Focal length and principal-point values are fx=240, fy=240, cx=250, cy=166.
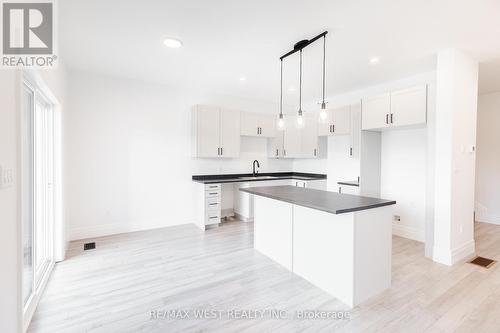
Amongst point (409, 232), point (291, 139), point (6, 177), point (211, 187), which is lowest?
point (409, 232)

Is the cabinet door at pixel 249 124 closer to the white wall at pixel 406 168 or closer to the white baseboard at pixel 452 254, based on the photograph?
the white wall at pixel 406 168

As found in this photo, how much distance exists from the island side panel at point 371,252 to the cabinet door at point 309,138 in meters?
3.06

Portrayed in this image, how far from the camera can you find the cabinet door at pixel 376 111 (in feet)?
12.9

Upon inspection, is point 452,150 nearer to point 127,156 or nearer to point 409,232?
point 409,232

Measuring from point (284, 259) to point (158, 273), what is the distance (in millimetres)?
1521

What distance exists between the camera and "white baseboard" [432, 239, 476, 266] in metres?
3.08

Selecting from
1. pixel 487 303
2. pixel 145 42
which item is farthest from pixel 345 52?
pixel 487 303

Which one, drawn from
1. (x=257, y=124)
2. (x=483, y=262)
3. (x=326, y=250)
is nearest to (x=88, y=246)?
(x=326, y=250)

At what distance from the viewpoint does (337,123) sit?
4.89 m

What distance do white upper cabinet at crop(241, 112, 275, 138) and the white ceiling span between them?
1.29m

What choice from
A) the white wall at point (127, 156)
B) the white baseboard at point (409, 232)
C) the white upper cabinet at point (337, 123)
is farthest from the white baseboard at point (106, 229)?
the white baseboard at point (409, 232)

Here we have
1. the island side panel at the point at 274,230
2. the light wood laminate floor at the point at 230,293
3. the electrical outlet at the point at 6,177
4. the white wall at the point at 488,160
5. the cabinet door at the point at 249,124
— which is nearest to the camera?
the electrical outlet at the point at 6,177

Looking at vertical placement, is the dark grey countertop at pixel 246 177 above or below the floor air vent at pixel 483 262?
above

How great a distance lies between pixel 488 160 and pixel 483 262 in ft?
10.2
